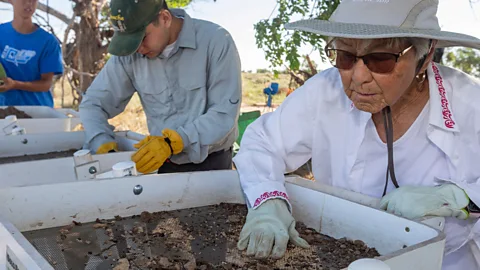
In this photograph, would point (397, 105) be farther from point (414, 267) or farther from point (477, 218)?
point (414, 267)

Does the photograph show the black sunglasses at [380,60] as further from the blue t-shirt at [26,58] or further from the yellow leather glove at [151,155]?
the blue t-shirt at [26,58]

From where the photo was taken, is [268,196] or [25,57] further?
[25,57]

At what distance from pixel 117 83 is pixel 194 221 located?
140cm

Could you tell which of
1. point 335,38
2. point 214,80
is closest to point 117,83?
point 214,80

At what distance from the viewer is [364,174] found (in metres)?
1.65

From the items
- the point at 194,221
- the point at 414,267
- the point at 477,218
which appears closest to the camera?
the point at 414,267

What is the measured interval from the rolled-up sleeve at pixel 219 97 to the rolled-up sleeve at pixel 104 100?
17.7 inches

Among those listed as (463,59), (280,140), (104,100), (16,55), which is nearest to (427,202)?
(280,140)

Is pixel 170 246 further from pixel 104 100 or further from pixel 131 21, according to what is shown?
pixel 104 100

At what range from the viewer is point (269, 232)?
1.35 meters

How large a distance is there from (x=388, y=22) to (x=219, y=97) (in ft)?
4.50

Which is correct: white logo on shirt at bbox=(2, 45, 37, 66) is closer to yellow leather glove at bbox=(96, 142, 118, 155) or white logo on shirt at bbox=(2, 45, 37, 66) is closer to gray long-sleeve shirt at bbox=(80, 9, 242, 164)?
gray long-sleeve shirt at bbox=(80, 9, 242, 164)

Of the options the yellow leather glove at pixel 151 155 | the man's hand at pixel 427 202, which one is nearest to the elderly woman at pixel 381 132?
the man's hand at pixel 427 202

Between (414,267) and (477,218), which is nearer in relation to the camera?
(414,267)
